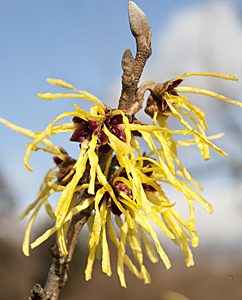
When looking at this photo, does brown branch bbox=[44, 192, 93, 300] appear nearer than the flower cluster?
No

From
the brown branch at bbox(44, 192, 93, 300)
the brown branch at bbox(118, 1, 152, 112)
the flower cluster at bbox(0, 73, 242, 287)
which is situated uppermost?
the brown branch at bbox(118, 1, 152, 112)

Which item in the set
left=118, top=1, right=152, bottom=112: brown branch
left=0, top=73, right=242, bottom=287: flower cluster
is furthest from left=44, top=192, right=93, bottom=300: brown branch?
left=118, top=1, right=152, bottom=112: brown branch

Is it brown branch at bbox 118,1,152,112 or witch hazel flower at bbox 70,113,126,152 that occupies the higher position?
brown branch at bbox 118,1,152,112

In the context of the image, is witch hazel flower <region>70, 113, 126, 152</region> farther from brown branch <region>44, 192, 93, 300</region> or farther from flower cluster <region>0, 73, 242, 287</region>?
brown branch <region>44, 192, 93, 300</region>

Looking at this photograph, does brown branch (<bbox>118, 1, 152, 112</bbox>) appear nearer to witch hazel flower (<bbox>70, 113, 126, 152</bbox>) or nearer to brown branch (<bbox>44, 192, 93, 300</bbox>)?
witch hazel flower (<bbox>70, 113, 126, 152</bbox>)

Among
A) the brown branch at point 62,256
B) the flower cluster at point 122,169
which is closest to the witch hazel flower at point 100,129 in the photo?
the flower cluster at point 122,169

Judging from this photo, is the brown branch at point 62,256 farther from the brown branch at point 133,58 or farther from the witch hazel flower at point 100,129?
the brown branch at point 133,58

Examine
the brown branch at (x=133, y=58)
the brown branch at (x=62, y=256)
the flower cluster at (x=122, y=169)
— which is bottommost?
the brown branch at (x=62, y=256)

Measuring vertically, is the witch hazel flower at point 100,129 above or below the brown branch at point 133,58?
below

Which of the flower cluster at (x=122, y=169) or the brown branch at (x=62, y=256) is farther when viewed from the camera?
the brown branch at (x=62, y=256)

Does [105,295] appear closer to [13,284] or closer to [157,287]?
[157,287]
